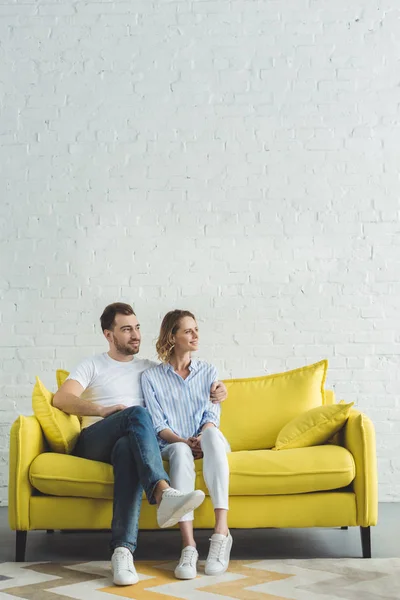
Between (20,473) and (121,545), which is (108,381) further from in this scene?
(121,545)

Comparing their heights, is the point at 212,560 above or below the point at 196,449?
below

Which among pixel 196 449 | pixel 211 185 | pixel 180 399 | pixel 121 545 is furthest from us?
pixel 211 185

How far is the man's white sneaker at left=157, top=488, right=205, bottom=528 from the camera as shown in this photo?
2953 mm

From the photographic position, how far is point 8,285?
15.7 ft

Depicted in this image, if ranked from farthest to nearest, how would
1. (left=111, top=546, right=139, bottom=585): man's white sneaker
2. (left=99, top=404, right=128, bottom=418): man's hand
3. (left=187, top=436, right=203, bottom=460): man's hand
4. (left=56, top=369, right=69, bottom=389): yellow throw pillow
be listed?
(left=56, top=369, right=69, bottom=389): yellow throw pillow
(left=99, top=404, right=128, bottom=418): man's hand
(left=187, top=436, right=203, bottom=460): man's hand
(left=111, top=546, right=139, bottom=585): man's white sneaker

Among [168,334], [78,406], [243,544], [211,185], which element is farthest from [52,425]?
[211,185]

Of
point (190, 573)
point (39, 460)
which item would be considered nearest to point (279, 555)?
point (190, 573)

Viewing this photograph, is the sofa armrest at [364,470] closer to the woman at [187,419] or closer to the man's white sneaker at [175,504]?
the woman at [187,419]

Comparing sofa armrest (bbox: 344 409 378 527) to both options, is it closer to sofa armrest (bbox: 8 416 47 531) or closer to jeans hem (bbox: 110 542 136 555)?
jeans hem (bbox: 110 542 136 555)

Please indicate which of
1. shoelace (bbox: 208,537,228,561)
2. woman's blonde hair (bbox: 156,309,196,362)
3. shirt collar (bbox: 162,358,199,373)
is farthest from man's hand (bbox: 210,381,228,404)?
shoelace (bbox: 208,537,228,561)

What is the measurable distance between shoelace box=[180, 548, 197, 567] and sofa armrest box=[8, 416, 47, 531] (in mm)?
709

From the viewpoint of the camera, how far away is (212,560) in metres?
3.06

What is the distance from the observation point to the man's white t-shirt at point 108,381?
379cm

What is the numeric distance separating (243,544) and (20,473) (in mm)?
1080
